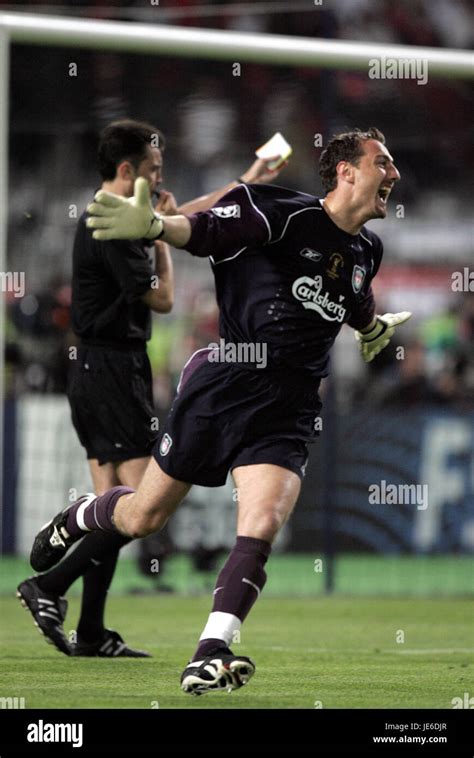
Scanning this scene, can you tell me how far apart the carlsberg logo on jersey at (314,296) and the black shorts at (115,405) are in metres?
1.76

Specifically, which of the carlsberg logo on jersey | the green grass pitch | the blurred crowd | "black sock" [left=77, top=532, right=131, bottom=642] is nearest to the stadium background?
the blurred crowd

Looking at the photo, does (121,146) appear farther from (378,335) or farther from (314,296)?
(314,296)

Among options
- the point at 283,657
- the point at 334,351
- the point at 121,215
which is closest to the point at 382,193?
the point at 121,215

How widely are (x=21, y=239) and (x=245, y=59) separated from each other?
3.34 m

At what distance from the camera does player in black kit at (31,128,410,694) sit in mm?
5559

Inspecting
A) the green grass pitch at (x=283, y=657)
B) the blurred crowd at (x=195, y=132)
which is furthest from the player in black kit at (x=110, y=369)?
the blurred crowd at (x=195, y=132)

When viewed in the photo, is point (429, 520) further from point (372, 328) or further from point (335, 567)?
point (372, 328)

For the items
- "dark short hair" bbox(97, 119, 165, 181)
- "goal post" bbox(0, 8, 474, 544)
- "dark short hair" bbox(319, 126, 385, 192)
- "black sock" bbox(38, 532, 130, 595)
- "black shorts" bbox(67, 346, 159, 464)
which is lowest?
"black sock" bbox(38, 532, 130, 595)

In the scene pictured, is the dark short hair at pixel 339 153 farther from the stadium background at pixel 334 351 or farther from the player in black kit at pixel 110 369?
the stadium background at pixel 334 351

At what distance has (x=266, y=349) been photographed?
5.83 m

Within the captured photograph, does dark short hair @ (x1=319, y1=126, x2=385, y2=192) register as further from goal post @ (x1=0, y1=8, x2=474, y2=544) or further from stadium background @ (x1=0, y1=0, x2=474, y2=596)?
stadium background @ (x1=0, y1=0, x2=474, y2=596)

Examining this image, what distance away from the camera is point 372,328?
6.75 metres

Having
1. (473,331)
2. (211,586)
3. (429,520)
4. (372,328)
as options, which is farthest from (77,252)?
(473,331)

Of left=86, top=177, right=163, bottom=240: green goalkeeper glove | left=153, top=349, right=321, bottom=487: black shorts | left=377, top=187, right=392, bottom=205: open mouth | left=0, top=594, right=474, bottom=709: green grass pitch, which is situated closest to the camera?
left=86, top=177, right=163, bottom=240: green goalkeeper glove
